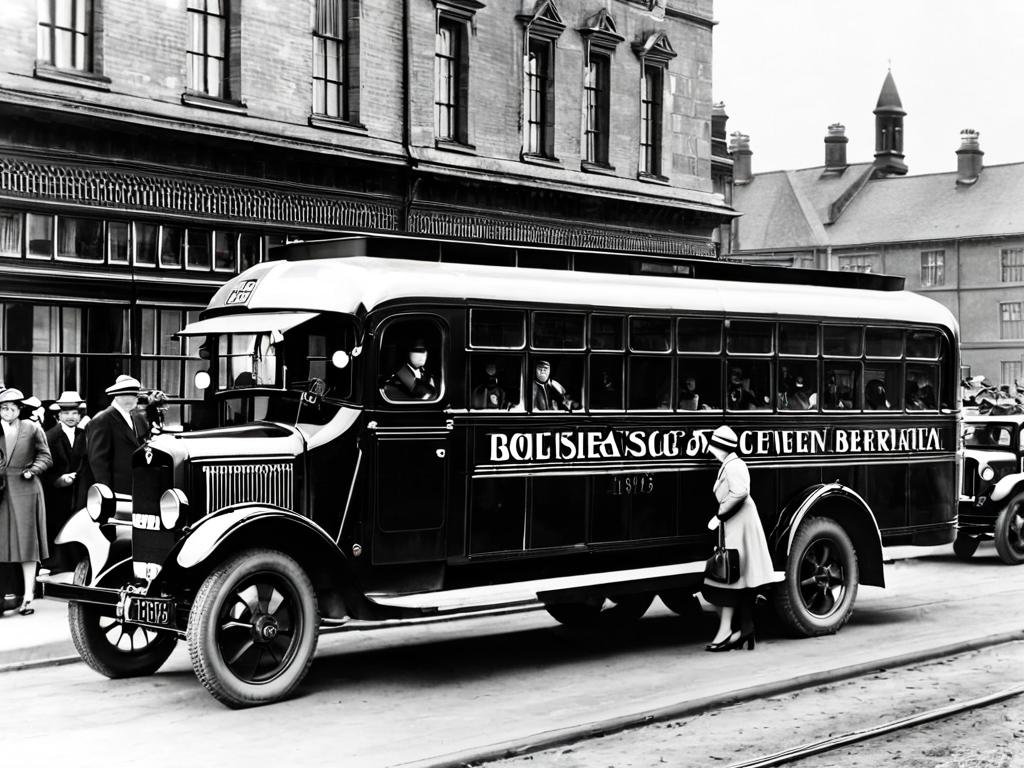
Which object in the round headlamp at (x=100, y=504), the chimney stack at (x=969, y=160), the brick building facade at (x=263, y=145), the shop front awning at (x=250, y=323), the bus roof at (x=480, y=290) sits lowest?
the round headlamp at (x=100, y=504)

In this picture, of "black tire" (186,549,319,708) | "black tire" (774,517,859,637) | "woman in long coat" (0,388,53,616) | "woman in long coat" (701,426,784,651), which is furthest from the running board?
"woman in long coat" (0,388,53,616)

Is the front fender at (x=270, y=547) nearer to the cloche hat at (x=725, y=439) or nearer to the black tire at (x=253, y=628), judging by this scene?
the black tire at (x=253, y=628)

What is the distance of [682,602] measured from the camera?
13344 millimetres

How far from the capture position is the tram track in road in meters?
7.98

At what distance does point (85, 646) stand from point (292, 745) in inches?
102

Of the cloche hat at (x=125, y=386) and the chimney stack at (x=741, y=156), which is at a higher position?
the chimney stack at (x=741, y=156)

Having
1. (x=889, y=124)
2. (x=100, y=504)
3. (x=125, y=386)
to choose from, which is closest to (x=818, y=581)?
(x=100, y=504)

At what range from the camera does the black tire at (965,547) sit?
18656mm

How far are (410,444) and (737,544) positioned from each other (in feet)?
9.76

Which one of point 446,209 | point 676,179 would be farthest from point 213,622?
point 676,179

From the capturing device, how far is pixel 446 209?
74.8 ft

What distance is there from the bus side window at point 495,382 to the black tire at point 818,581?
301 cm

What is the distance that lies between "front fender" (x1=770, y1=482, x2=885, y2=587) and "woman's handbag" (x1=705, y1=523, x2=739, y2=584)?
814 mm

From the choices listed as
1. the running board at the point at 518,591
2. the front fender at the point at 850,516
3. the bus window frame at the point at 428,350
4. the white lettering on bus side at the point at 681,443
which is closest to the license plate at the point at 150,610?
the running board at the point at 518,591
